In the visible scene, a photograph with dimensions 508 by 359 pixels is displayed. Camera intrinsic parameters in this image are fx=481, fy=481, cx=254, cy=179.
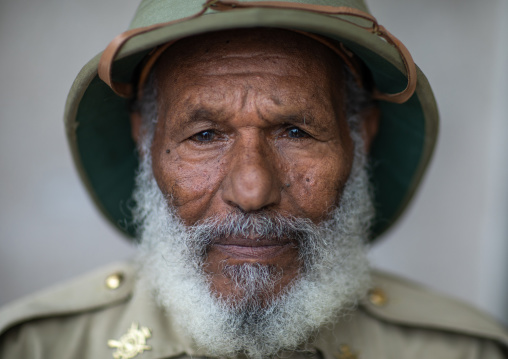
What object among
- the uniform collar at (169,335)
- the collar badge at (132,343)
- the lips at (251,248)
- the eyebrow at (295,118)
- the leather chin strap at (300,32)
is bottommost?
the collar badge at (132,343)

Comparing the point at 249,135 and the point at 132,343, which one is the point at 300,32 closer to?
the point at 249,135

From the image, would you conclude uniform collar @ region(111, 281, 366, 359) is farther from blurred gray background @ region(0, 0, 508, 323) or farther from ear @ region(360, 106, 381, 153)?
blurred gray background @ region(0, 0, 508, 323)

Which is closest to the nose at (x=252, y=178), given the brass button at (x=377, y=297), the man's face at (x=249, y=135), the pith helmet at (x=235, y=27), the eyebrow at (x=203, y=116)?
the man's face at (x=249, y=135)

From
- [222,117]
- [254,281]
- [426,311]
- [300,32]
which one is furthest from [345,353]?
[300,32]

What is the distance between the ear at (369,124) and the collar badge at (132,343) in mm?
1322

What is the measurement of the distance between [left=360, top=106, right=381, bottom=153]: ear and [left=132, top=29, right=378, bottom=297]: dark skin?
0.37 metres

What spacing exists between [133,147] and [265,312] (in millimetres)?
1217

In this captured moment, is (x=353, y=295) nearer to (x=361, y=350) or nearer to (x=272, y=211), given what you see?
(x=361, y=350)

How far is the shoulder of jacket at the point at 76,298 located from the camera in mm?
2041

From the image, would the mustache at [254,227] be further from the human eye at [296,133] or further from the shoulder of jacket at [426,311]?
the shoulder of jacket at [426,311]

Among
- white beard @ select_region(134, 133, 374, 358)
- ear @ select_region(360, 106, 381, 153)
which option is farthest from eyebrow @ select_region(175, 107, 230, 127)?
ear @ select_region(360, 106, 381, 153)

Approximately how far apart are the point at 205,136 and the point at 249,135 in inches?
8.0

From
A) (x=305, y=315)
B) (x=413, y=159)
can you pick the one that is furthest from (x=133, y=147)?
(x=413, y=159)

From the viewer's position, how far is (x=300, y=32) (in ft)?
6.33
